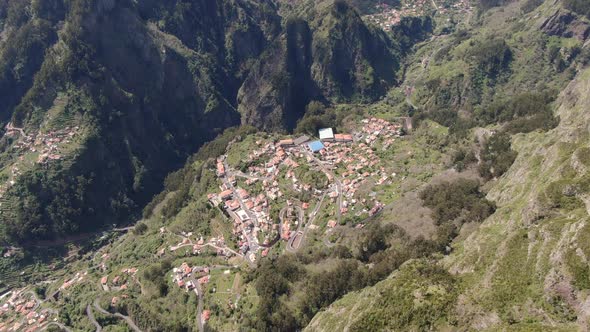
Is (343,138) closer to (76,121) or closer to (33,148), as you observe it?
(76,121)

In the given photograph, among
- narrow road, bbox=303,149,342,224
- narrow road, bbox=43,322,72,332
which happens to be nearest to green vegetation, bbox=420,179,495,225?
narrow road, bbox=303,149,342,224

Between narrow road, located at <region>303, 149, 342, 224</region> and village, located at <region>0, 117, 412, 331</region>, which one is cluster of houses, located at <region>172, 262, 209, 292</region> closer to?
village, located at <region>0, 117, 412, 331</region>

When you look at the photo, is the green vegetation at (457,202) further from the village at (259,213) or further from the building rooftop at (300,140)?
the building rooftop at (300,140)

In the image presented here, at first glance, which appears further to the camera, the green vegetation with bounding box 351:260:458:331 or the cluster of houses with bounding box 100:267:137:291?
the cluster of houses with bounding box 100:267:137:291

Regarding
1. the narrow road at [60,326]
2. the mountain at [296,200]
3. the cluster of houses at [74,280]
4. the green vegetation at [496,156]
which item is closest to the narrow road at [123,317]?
the mountain at [296,200]

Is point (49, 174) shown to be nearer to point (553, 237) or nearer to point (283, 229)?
point (283, 229)

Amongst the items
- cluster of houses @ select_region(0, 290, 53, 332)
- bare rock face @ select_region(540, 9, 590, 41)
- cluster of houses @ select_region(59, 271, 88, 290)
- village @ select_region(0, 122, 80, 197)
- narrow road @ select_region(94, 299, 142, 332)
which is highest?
village @ select_region(0, 122, 80, 197)

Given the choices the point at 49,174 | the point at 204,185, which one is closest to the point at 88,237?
the point at 49,174
